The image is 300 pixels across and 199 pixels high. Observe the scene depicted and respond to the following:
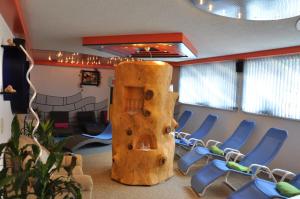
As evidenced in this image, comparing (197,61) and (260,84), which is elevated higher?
(197,61)

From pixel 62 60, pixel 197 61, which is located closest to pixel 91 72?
pixel 62 60

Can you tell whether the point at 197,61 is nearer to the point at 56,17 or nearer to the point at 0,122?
the point at 56,17

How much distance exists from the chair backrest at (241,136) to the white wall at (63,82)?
18.6 feet

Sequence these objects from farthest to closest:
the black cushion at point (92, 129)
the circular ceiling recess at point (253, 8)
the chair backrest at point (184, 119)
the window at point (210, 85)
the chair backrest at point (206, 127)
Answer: the black cushion at point (92, 129), the chair backrest at point (184, 119), the window at point (210, 85), the chair backrest at point (206, 127), the circular ceiling recess at point (253, 8)

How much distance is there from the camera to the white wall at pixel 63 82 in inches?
370

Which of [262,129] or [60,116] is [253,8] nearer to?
[262,129]

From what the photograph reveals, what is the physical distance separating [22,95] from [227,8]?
229cm

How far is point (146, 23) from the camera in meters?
3.53

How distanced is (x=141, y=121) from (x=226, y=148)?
1.90m

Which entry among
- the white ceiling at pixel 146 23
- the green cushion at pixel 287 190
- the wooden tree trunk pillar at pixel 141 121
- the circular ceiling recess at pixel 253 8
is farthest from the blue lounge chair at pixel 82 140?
the circular ceiling recess at pixel 253 8

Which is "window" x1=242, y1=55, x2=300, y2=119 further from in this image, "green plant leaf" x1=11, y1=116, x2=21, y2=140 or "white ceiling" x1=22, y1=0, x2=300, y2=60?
"green plant leaf" x1=11, y1=116, x2=21, y2=140

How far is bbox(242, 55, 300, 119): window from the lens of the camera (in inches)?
193

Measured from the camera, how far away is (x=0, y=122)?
2840 millimetres

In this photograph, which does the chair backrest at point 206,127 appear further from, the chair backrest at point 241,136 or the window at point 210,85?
the chair backrest at point 241,136
